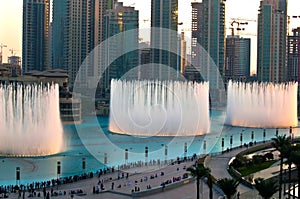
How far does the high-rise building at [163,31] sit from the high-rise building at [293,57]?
36.0 metres

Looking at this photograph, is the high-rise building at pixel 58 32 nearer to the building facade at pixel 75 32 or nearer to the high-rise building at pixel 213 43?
the building facade at pixel 75 32

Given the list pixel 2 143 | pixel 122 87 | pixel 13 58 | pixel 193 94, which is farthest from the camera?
pixel 13 58

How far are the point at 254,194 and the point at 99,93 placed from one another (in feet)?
295

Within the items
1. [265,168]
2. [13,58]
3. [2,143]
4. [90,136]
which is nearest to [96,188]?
[265,168]

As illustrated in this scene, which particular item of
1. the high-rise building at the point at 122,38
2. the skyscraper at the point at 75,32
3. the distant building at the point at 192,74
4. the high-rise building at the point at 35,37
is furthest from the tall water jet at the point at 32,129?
the distant building at the point at 192,74

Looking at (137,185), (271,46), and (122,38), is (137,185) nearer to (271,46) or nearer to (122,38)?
(122,38)

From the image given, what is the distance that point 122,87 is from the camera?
201 feet

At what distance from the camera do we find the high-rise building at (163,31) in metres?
116

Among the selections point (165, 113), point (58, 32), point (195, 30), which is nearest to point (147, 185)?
point (165, 113)

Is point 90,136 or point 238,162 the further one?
point 90,136

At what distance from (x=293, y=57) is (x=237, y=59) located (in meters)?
18.7

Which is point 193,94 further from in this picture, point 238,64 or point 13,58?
point 13,58

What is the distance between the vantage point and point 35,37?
12300 cm

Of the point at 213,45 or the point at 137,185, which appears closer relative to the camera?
the point at 137,185
